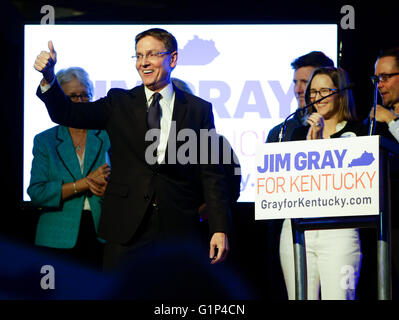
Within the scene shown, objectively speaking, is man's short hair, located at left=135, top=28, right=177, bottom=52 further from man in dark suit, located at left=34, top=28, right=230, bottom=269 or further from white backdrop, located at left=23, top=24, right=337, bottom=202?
white backdrop, located at left=23, top=24, right=337, bottom=202

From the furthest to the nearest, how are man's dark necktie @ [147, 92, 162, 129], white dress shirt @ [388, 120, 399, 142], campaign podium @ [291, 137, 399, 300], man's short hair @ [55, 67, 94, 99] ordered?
man's short hair @ [55, 67, 94, 99] → white dress shirt @ [388, 120, 399, 142] → man's dark necktie @ [147, 92, 162, 129] → campaign podium @ [291, 137, 399, 300]

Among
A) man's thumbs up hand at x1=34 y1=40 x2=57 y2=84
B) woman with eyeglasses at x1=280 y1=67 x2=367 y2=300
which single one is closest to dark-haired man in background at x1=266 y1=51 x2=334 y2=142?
woman with eyeglasses at x1=280 y1=67 x2=367 y2=300

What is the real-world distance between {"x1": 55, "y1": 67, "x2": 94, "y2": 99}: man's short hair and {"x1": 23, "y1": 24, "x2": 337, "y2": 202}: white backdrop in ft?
1.09

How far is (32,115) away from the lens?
4.98 meters

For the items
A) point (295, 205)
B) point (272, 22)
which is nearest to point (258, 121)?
point (272, 22)

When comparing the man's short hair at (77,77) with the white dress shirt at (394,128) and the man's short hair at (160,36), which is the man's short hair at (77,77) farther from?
the white dress shirt at (394,128)

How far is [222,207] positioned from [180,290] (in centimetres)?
45

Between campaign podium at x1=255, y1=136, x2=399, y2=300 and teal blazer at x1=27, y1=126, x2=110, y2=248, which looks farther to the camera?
teal blazer at x1=27, y1=126, x2=110, y2=248

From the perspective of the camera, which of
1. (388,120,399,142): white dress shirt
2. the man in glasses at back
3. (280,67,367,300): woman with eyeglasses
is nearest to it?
(280,67,367,300): woman with eyeglasses

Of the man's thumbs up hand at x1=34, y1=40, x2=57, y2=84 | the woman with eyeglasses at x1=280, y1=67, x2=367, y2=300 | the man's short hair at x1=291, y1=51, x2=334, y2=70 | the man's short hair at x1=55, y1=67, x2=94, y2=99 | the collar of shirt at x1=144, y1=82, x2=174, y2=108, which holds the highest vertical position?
the man's short hair at x1=291, y1=51, x2=334, y2=70

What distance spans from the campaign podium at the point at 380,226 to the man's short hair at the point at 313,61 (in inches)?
69.8

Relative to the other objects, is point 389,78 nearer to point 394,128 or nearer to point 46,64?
point 394,128

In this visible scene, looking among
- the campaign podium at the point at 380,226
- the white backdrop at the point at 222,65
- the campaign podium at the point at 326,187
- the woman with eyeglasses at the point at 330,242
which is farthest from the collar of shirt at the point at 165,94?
the white backdrop at the point at 222,65

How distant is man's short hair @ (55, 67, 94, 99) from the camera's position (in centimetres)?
455
